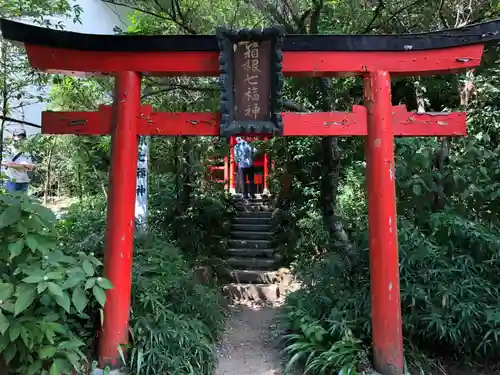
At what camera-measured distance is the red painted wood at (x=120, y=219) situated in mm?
3334

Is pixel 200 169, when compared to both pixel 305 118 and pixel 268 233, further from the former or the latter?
pixel 305 118

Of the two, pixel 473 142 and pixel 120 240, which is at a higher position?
pixel 473 142

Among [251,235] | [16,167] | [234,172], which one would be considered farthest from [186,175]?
[234,172]

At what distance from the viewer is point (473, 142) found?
5039mm

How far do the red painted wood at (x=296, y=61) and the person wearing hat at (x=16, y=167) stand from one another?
109 inches

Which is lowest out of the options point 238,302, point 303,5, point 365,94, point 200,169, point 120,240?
point 238,302

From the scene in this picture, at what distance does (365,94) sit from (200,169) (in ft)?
14.7

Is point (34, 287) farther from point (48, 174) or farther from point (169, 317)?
point (48, 174)

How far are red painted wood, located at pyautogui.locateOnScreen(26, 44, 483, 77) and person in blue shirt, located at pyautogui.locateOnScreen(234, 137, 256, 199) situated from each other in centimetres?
680

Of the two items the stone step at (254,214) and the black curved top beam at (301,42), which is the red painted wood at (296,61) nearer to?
the black curved top beam at (301,42)

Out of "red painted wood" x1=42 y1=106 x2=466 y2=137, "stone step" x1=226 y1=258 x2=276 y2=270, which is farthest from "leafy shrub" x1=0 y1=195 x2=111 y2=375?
"stone step" x1=226 y1=258 x2=276 y2=270

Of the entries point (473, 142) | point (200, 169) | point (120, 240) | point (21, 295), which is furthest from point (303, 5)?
point (21, 295)

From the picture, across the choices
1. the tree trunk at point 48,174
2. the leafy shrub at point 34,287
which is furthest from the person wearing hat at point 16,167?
the leafy shrub at point 34,287

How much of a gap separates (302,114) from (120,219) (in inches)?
75.3
